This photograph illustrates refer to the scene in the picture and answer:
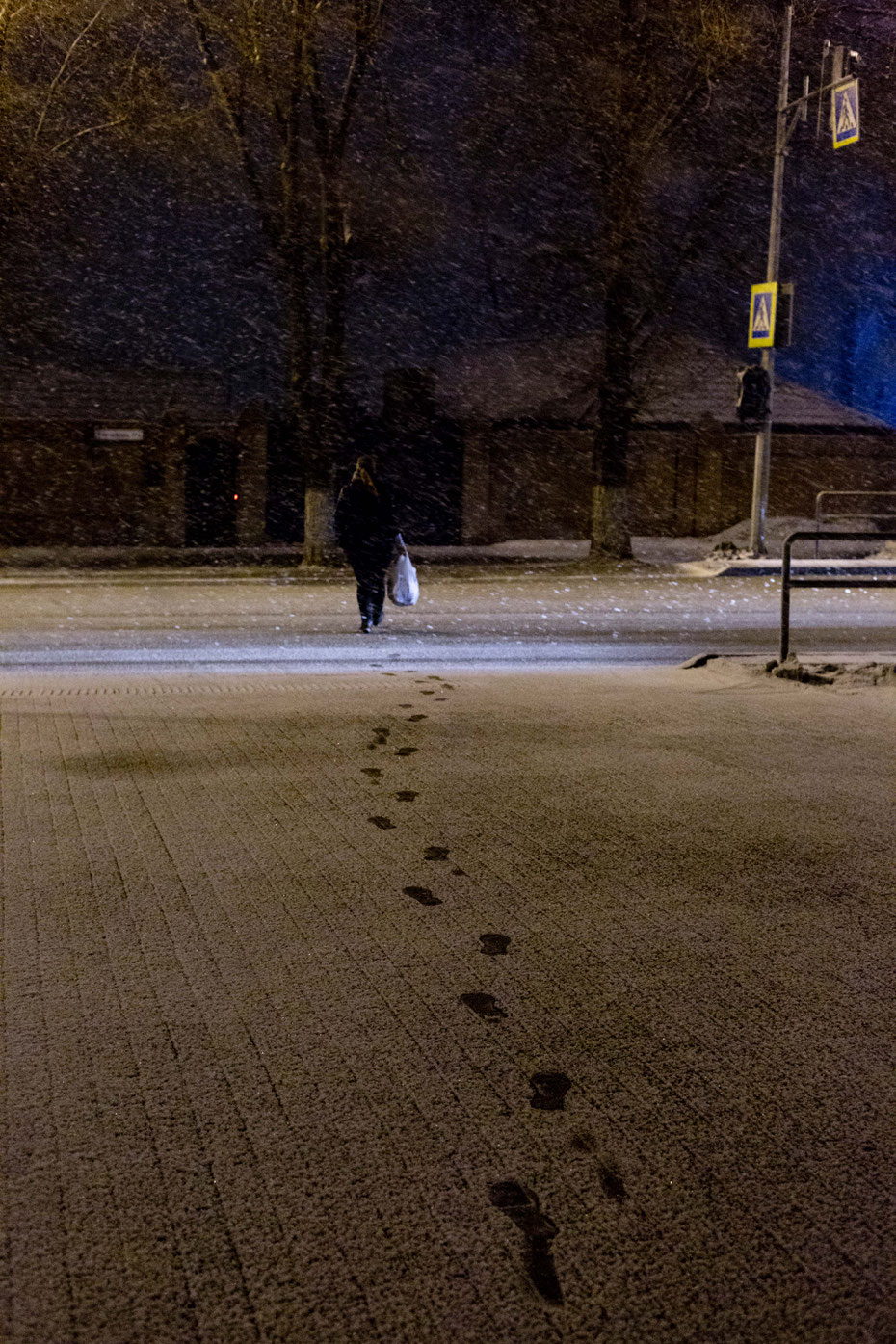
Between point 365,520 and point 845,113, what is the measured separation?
37.5 feet

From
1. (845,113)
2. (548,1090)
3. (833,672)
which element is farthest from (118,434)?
(548,1090)

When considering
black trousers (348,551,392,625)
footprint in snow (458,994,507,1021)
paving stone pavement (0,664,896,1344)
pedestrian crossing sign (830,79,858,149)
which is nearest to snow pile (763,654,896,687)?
paving stone pavement (0,664,896,1344)

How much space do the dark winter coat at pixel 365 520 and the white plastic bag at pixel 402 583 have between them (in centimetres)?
18

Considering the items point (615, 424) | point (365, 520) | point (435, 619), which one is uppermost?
point (615, 424)

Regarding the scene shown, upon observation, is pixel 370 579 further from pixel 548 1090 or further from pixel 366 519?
pixel 548 1090

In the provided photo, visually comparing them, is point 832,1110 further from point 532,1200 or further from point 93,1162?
point 93,1162

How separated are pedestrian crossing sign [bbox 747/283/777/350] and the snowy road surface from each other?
3.90 meters

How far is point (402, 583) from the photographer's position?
13.6 metres

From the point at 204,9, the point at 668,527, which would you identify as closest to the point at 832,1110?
the point at 204,9

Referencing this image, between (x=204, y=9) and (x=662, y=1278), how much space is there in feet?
76.4

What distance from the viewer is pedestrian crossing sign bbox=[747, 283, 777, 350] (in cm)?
2320

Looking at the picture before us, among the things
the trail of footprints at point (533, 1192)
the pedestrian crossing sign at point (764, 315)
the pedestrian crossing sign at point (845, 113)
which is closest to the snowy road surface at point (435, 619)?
the pedestrian crossing sign at point (764, 315)

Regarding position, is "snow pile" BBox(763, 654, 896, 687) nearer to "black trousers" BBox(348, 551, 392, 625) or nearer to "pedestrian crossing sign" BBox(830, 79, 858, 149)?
"black trousers" BBox(348, 551, 392, 625)

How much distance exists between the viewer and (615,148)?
2475cm
